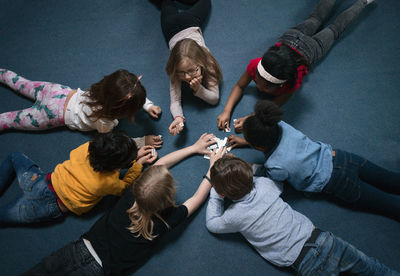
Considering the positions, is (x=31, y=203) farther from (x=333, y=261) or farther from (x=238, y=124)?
(x=333, y=261)

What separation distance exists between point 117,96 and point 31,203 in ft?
2.79

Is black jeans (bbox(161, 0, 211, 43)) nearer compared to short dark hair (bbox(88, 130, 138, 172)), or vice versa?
short dark hair (bbox(88, 130, 138, 172))

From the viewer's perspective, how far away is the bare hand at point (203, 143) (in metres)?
1.63

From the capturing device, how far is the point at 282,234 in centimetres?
127

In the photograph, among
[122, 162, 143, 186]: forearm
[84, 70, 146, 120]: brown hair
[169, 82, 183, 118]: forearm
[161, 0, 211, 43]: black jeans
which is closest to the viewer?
[84, 70, 146, 120]: brown hair

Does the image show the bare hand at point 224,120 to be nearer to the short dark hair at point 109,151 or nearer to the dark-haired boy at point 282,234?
the dark-haired boy at point 282,234

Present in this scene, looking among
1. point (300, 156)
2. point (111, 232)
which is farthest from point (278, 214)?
point (111, 232)

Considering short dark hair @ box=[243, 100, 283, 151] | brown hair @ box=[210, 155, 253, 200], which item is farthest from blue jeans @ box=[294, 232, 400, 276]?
short dark hair @ box=[243, 100, 283, 151]

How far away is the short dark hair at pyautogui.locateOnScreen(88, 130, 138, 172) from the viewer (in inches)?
48.9

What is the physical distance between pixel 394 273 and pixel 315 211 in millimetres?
454

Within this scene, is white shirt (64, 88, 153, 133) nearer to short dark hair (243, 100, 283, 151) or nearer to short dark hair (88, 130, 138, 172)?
short dark hair (88, 130, 138, 172)

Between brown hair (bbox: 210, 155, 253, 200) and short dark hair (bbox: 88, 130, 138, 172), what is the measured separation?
0.46m

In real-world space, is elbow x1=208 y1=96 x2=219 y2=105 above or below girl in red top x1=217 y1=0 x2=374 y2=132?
below

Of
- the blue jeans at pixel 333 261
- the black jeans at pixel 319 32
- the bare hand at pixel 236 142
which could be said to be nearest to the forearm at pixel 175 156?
the bare hand at pixel 236 142
